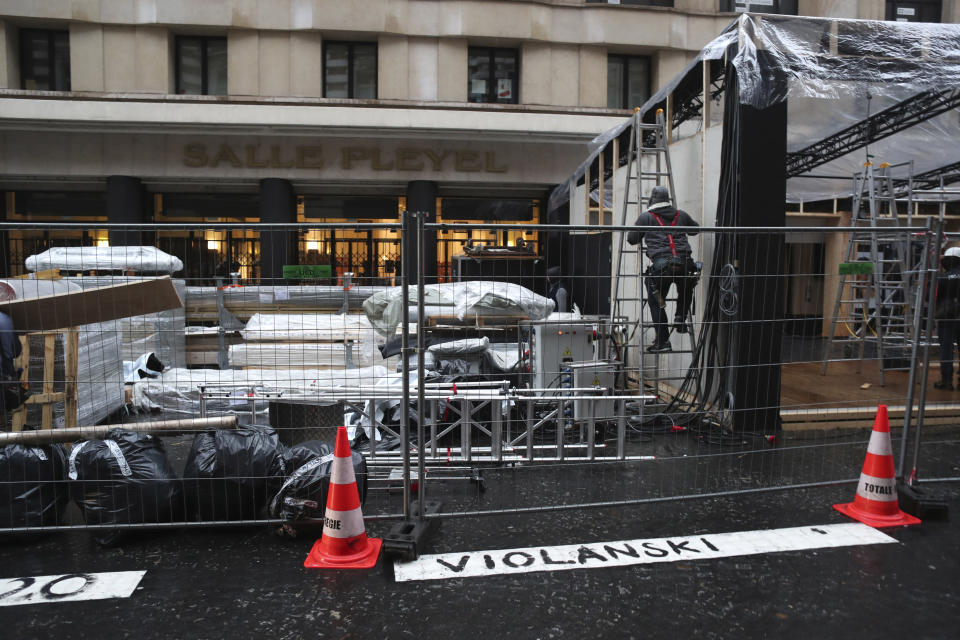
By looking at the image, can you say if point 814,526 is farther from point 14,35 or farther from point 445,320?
point 14,35

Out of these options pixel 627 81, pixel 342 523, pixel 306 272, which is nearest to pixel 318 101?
pixel 627 81

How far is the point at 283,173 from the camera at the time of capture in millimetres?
17266

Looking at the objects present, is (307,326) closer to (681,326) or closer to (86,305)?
(86,305)

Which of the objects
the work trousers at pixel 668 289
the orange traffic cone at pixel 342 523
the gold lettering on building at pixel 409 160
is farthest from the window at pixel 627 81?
the orange traffic cone at pixel 342 523

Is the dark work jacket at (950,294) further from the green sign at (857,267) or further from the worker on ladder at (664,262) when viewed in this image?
the worker on ladder at (664,262)

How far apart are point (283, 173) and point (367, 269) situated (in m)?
3.55

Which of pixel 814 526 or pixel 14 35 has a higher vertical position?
pixel 14 35

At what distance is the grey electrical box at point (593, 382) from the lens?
5766 millimetres

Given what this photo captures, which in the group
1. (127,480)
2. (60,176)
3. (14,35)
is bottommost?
(127,480)

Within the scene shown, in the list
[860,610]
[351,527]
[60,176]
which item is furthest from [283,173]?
[860,610]

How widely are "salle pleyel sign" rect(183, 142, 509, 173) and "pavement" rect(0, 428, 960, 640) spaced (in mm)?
14506

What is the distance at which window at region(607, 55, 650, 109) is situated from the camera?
722 inches

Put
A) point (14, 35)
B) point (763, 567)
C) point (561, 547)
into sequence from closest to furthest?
point (763, 567)
point (561, 547)
point (14, 35)

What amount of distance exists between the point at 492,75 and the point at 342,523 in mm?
16424
